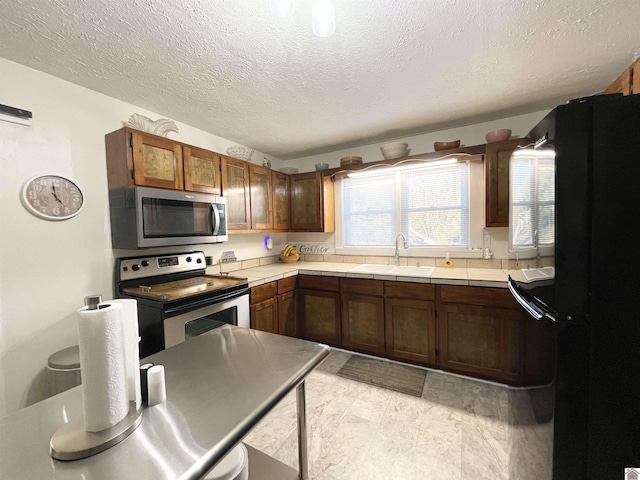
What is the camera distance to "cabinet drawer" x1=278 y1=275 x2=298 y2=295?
2820mm

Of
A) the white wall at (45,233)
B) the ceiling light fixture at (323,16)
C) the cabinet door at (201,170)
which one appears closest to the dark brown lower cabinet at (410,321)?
the cabinet door at (201,170)

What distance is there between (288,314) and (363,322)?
82cm

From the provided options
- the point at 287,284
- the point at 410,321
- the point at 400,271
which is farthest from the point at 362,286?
the point at 287,284

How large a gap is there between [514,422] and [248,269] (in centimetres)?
271

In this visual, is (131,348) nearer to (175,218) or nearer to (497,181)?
(175,218)

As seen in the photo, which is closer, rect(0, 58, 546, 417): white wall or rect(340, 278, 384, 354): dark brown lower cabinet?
rect(0, 58, 546, 417): white wall

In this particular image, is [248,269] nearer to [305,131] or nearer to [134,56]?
[305,131]

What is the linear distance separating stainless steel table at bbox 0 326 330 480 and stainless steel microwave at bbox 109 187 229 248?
1141mm

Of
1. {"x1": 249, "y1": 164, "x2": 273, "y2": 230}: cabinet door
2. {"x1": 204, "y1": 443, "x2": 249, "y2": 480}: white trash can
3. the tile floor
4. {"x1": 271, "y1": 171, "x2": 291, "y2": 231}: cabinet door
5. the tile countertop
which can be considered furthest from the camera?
{"x1": 271, "y1": 171, "x2": 291, "y2": 231}: cabinet door

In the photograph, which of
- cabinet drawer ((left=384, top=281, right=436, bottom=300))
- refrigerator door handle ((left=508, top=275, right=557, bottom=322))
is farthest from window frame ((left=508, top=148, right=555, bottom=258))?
cabinet drawer ((left=384, top=281, right=436, bottom=300))

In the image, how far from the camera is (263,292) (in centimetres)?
261

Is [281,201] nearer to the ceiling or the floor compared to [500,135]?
nearer to the floor

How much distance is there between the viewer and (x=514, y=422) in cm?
175

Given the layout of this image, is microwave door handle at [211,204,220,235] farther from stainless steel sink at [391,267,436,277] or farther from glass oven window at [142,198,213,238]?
stainless steel sink at [391,267,436,277]
